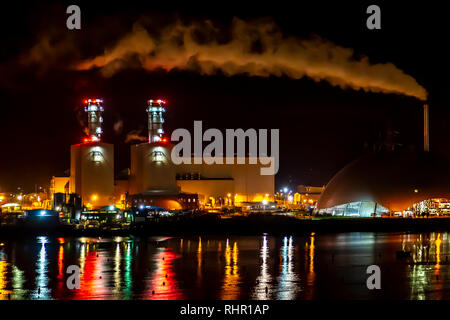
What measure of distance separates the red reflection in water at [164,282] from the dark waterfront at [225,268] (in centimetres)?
3

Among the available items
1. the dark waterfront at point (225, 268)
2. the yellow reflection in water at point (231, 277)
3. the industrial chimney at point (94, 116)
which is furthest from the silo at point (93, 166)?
the yellow reflection in water at point (231, 277)

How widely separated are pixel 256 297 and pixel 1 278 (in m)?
10.7

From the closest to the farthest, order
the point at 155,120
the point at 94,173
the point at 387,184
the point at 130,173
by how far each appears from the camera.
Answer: the point at 387,184
the point at 94,173
the point at 155,120
the point at 130,173

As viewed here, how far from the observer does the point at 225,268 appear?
98.8ft

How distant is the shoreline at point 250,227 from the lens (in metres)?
52.1

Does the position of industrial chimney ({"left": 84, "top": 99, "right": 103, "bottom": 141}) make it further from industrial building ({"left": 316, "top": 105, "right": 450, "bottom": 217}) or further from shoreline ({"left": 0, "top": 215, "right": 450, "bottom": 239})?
industrial building ({"left": 316, "top": 105, "right": 450, "bottom": 217})

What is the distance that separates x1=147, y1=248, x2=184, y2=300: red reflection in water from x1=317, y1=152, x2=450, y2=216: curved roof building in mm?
37207

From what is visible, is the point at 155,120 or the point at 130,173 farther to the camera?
the point at 130,173

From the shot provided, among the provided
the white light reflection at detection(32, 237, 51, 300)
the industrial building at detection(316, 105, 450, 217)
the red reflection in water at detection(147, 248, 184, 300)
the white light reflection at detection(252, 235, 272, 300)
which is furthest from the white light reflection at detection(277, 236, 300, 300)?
the industrial building at detection(316, 105, 450, 217)

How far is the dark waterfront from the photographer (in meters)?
23.8

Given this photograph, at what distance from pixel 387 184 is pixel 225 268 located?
1638 inches

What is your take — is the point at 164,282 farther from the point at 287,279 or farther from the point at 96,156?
the point at 96,156

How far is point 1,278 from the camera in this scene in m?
27.5

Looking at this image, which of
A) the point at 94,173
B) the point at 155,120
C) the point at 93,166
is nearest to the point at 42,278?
the point at 94,173
